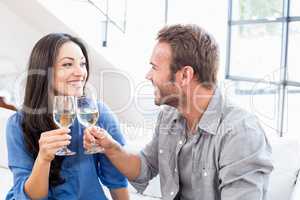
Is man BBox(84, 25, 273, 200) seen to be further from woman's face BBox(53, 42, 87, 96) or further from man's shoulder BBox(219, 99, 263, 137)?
woman's face BBox(53, 42, 87, 96)

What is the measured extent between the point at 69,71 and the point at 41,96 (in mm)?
172

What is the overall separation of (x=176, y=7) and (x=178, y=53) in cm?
478

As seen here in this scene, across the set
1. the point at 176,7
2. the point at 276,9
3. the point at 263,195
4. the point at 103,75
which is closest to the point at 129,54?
the point at 103,75

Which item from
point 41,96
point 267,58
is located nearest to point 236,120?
point 41,96

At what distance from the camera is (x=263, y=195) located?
1.46 m

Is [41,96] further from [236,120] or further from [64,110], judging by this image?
[236,120]

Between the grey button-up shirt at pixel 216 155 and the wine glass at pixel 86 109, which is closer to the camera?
the grey button-up shirt at pixel 216 155

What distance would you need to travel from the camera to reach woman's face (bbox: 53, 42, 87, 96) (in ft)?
5.52

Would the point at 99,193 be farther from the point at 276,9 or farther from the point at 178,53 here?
the point at 276,9

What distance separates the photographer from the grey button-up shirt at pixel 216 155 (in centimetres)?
139

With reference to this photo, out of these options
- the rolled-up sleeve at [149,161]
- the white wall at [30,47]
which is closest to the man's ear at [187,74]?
the rolled-up sleeve at [149,161]

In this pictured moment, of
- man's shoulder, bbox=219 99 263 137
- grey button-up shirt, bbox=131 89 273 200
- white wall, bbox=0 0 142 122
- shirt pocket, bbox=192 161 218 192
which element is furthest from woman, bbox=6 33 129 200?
white wall, bbox=0 0 142 122

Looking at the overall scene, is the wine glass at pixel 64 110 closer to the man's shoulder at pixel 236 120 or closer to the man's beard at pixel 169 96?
the man's beard at pixel 169 96

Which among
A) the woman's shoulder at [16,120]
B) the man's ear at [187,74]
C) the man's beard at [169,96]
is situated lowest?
the woman's shoulder at [16,120]
